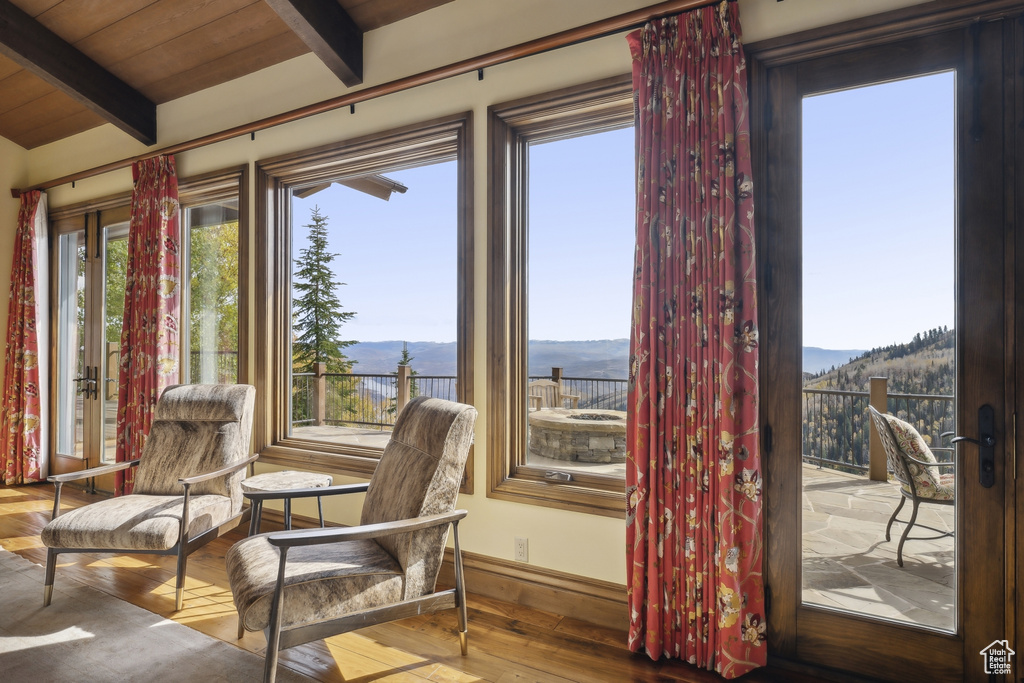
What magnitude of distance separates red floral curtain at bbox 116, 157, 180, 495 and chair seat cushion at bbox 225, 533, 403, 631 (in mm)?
2397

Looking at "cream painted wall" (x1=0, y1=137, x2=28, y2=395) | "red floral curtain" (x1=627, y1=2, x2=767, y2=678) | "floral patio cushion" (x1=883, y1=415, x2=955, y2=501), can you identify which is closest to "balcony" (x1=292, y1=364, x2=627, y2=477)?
"red floral curtain" (x1=627, y1=2, x2=767, y2=678)

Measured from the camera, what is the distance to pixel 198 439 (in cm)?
315

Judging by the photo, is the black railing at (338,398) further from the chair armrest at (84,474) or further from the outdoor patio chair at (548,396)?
the chair armrest at (84,474)

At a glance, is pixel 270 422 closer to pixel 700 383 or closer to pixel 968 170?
pixel 700 383

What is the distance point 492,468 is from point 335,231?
6.60ft

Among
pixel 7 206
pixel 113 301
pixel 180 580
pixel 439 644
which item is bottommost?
pixel 439 644

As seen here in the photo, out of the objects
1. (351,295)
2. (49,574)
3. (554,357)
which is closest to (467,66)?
(554,357)

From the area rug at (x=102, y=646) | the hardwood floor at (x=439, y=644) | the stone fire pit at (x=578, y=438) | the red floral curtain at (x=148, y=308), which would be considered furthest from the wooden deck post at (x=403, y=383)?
the area rug at (x=102, y=646)

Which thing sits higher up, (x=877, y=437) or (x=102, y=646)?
(x=877, y=437)

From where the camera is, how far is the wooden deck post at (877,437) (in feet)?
6.72

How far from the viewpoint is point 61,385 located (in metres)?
4.94

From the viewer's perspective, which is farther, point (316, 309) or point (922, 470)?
point (316, 309)

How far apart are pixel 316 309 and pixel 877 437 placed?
327 centimetres

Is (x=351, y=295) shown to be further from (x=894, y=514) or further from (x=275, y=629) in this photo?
(x=894, y=514)
